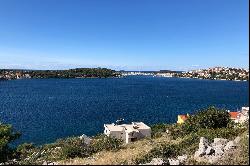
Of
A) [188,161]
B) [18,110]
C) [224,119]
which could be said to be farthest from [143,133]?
[18,110]

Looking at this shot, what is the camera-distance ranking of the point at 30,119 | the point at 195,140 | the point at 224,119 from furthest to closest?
the point at 30,119
the point at 224,119
the point at 195,140

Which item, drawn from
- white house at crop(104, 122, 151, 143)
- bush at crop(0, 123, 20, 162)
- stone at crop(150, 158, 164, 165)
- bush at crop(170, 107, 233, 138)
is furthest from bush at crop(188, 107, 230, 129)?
bush at crop(0, 123, 20, 162)

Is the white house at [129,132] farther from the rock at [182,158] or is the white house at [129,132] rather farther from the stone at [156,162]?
the stone at [156,162]

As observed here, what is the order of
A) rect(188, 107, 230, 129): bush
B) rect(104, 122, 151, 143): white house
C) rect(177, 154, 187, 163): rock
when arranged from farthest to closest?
1. rect(104, 122, 151, 143): white house
2. rect(188, 107, 230, 129): bush
3. rect(177, 154, 187, 163): rock

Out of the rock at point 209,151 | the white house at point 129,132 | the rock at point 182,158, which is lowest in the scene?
the white house at point 129,132

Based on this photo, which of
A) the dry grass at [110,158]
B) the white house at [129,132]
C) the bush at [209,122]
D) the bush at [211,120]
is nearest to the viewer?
the dry grass at [110,158]

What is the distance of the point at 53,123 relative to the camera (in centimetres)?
7731

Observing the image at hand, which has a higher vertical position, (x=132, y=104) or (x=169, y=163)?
(x=169, y=163)

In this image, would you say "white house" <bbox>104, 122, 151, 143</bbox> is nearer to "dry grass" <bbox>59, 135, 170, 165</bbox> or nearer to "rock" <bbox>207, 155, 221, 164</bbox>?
"dry grass" <bbox>59, 135, 170, 165</bbox>

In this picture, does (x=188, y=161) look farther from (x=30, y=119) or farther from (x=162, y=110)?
(x=162, y=110)

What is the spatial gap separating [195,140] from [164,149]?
4.03m

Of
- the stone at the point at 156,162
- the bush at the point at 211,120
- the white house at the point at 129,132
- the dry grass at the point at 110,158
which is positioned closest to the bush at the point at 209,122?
the bush at the point at 211,120

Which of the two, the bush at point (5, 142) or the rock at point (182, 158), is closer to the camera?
the rock at point (182, 158)

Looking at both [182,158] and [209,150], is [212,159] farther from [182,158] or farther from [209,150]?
[182,158]
